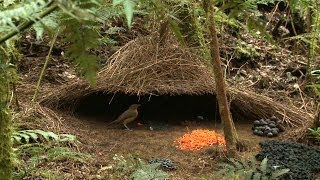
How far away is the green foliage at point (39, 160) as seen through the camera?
2.20m

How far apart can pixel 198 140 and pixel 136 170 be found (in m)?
1.30

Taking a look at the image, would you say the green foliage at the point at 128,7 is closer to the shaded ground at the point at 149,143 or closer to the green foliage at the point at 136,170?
the green foliage at the point at 136,170

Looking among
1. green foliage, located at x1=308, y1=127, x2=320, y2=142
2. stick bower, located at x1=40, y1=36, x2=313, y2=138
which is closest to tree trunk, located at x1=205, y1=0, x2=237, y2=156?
green foliage, located at x1=308, y1=127, x2=320, y2=142

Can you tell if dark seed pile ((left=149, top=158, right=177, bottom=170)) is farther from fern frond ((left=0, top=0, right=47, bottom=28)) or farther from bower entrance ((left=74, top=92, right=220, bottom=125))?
fern frond ((left=0, top=0, right=47, bottom=28))

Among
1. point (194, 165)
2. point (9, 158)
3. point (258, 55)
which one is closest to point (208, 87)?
point (194, 165)

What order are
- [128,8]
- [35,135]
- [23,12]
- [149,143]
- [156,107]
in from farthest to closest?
1. [156,107]
2. [149,143]
3. [35,135]
4. [128,8]
5. [23,12]

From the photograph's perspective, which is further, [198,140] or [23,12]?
[198,140]

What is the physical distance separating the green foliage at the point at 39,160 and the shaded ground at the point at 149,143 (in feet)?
1.37

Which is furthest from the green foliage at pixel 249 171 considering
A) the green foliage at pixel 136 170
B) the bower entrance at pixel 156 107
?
the bower entrance at pixel 156 107

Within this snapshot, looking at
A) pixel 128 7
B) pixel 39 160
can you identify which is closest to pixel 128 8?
pixel 128 7

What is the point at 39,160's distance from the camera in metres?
2.32

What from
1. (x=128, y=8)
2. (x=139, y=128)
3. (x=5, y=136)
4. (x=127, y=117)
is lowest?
(x=139, y=128)

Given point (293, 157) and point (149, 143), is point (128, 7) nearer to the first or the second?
point (293, 157)

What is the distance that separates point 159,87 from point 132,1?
2.79 metres
